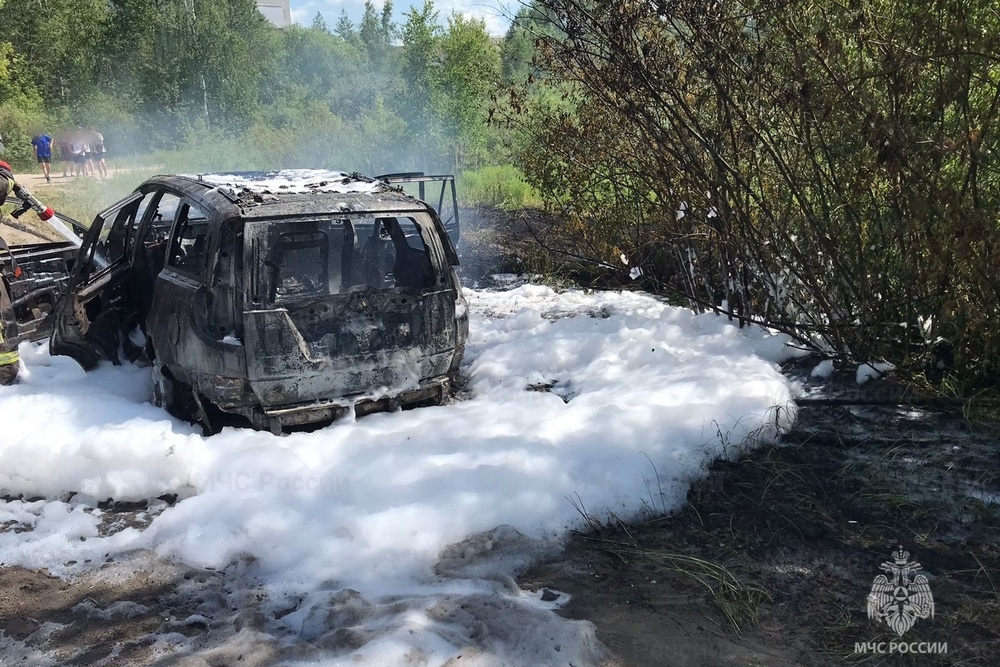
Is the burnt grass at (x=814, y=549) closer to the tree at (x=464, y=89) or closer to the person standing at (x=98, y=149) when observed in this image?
the tree at (x=464, y=89)

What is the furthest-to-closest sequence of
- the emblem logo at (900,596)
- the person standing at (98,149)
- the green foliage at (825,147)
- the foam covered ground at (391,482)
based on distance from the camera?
1. the person standing at (98,149)
2. the green foliage at (825,147)
3. the foam covered ground at (391,482)
4. the emblem logo at (900,596)

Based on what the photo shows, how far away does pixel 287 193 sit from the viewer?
489cm

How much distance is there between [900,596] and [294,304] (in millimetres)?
3420

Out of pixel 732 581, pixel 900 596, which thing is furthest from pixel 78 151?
pixel 900 596

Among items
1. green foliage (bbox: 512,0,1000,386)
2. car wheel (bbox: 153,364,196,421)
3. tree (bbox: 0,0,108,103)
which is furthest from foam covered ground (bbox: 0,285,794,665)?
tree (bbox: 0,0,108,103)

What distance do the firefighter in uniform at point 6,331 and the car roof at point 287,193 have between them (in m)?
1.23

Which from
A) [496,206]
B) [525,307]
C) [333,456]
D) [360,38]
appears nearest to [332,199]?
[333,456]

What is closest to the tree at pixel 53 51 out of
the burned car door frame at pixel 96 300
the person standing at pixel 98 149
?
the person standing at pixel 98 149

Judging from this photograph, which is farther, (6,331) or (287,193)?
(6,331)

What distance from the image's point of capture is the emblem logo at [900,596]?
10.2 ft

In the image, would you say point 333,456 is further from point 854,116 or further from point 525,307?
point 525,307

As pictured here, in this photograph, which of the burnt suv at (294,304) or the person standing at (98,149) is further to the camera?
the person standing at (98,149)

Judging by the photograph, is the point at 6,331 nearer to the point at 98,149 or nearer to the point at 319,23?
the point at 98,149

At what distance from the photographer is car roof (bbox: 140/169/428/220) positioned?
4.63 metres
